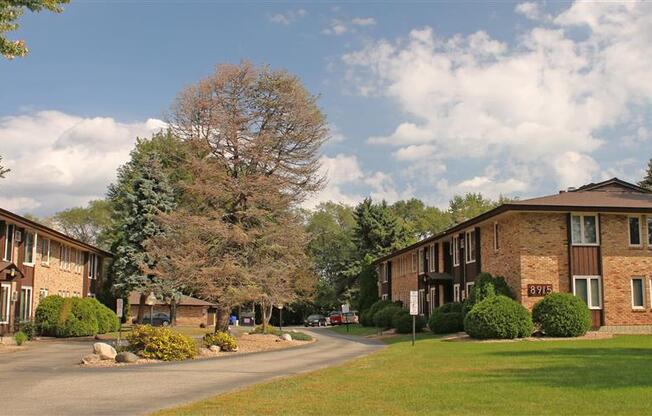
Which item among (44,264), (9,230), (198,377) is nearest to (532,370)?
(198,377)

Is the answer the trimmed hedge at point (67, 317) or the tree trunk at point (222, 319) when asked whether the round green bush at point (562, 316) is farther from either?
the trimmed hedge at point (67, 317)

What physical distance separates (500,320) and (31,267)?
25.9 meters

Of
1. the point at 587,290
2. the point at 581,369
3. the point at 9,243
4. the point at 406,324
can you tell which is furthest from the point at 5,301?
the point at 581,369

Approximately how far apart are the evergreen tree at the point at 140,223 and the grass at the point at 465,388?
107 ft

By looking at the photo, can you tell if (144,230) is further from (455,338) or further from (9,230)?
(455,338)

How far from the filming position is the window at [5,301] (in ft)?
116

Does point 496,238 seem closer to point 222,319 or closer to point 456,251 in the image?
point 456,251

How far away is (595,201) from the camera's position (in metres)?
33.2

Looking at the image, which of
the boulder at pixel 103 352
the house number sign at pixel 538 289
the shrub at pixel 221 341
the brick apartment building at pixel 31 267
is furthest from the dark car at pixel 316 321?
the boulder at pixel 103 352

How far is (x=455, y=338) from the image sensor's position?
104 ft

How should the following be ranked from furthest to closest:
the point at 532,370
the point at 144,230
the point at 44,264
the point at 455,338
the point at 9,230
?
1. the point at 144,230
2. the point at 44,264
3. the point at 9,230
4. the point at 455,338
5. the point at 532,370

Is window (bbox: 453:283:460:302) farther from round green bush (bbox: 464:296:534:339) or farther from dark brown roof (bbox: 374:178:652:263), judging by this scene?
round green bush (bbox: 464:296:534:339)

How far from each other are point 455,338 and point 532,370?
15602 mm

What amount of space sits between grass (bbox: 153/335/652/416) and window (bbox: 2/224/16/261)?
74.9 ft
